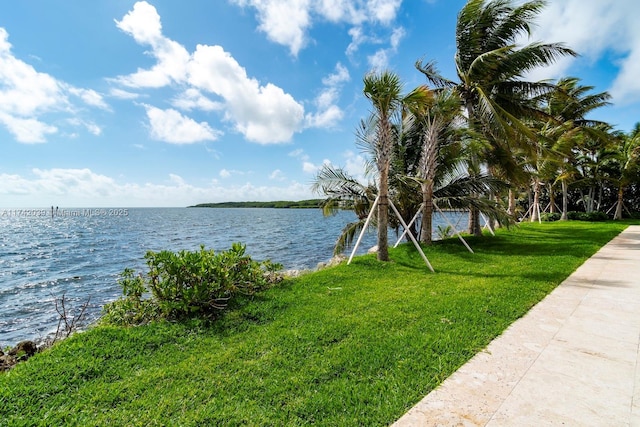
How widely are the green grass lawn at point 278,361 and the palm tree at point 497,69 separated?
719 cm

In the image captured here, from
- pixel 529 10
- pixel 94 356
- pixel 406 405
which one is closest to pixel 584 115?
pixel 529 10

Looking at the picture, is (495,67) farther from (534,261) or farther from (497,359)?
(497,359)

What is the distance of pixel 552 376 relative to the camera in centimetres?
290

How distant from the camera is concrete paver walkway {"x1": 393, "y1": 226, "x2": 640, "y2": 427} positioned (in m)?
2.40

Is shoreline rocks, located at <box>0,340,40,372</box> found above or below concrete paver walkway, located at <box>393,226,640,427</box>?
below

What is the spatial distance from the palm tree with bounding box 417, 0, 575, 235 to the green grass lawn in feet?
23.6

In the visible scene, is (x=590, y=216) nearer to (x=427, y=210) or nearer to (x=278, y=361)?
(x=427, y=210)

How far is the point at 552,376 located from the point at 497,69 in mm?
11867

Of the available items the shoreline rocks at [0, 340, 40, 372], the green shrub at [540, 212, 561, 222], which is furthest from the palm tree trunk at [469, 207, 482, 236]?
the green shrub at [540, 212, 561, 222]

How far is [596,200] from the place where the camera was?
104 ft

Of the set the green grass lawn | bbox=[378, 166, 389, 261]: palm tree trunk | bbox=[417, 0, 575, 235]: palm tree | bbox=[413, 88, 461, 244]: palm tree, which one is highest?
bbox=[417, 0, 575, 235]: palm tree

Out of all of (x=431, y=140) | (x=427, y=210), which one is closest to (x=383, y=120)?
(x=431, y=140)

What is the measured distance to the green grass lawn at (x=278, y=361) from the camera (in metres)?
2.55

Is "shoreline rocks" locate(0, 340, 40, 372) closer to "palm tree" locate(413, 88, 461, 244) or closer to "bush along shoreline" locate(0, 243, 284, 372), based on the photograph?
"bush along shoreline" locate(0, 243, 284, 372)
